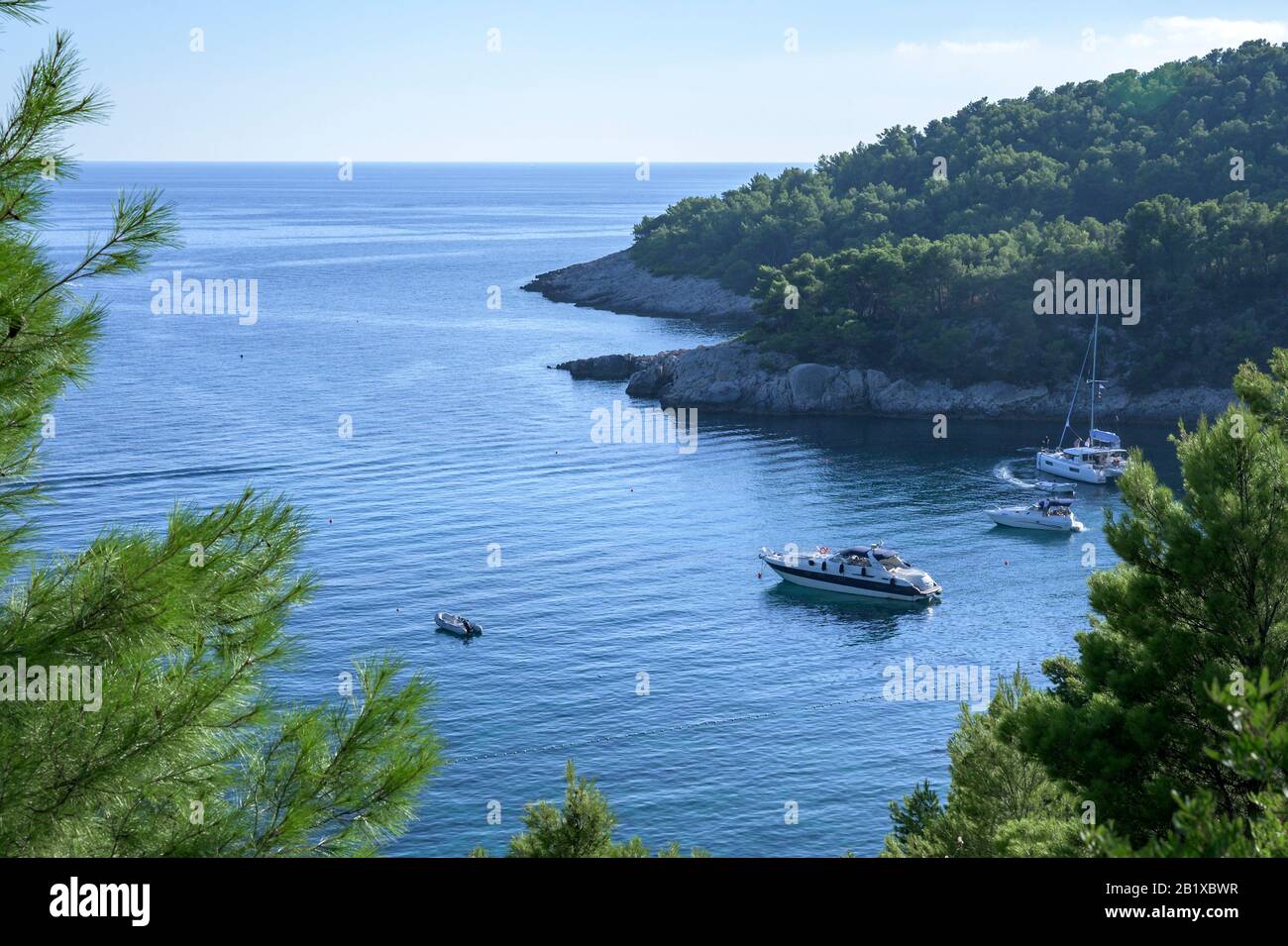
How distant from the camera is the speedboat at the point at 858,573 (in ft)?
181

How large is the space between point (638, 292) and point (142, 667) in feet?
467

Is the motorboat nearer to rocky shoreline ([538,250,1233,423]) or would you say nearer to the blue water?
the blue water

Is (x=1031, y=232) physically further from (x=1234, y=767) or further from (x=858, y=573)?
(x=1234, y=767)

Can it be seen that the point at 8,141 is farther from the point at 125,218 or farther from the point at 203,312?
the point at 203,312

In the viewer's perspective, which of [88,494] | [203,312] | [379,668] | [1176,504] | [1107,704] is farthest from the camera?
[203,312]

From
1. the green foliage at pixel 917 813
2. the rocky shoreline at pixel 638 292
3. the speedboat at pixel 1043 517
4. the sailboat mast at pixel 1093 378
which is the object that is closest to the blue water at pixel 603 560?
the speedboat at pixel 1043 517

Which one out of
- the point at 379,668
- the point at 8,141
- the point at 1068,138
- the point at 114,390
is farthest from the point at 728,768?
the point at 1068,138

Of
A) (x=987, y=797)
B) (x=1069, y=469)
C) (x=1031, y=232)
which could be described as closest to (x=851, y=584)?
(x=1069, y=469)

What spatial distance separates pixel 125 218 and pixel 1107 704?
42.3 ft

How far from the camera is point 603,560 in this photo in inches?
2345

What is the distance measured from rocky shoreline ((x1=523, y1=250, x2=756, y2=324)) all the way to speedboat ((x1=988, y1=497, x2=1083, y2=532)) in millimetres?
70640

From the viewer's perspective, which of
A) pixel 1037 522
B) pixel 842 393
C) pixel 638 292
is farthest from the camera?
pixel 638 292

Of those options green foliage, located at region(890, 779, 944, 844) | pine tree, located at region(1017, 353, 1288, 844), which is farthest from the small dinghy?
pine tree, located at region(1017, 353, 1288, 844)

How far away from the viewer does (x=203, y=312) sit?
142625 millimetres
